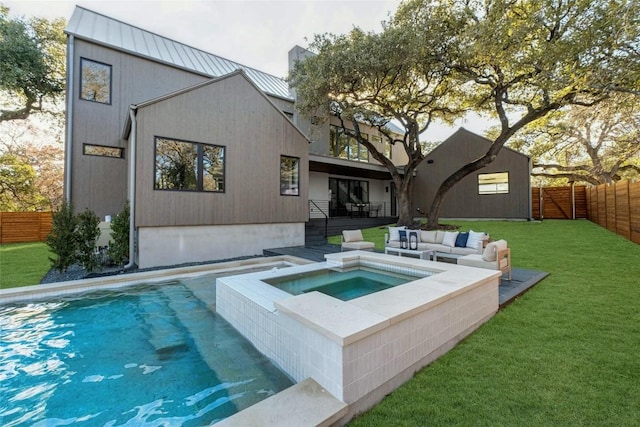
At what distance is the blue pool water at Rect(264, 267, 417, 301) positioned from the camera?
4840 mm

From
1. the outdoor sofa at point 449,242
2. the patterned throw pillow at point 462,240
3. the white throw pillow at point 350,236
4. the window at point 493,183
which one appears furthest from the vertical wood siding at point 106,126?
the window at point 493,183

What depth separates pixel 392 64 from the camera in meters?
9.73

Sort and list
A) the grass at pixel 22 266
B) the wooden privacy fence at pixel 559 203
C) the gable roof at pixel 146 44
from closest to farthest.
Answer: the grass at pixel 22 266 → the gable roof at pixel 146 44 → the wooden privacy fence at pixel 559 203

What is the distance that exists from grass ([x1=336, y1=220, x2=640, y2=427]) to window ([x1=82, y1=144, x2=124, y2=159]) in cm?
1109

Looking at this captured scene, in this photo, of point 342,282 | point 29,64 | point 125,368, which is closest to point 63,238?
point 125,368

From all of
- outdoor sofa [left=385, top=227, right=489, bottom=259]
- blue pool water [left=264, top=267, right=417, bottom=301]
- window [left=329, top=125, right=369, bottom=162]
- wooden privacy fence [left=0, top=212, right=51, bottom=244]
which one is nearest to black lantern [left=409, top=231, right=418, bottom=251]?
outdoor sofa [left=385, top=227, right=489, bottom=259]

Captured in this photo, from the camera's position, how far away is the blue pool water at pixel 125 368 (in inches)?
97.0

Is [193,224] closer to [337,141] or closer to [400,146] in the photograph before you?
[337,141]

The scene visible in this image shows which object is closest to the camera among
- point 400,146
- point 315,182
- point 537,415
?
point 537,415

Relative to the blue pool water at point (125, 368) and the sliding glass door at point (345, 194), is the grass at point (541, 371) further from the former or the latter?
the sliding glass door at point (345, 194)

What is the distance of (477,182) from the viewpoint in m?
16.0

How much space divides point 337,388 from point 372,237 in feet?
30.8

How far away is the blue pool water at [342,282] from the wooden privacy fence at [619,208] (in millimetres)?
8039

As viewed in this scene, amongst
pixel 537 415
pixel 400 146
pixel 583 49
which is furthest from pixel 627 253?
pixel 400 146
